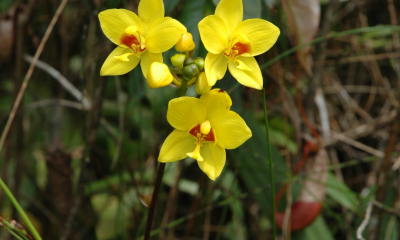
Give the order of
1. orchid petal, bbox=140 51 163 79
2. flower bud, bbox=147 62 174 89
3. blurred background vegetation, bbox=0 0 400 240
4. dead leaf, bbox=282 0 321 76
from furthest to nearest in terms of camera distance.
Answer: blurred background vegetation, bbox=0 0 400 240 < dead leaf, bbox=282 0 321 76 < orchid petal, bbox=140 51 163 79 < flower bud, bbox=147 62 174 89

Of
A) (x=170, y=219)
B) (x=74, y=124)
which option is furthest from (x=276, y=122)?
(x=74, y=124)

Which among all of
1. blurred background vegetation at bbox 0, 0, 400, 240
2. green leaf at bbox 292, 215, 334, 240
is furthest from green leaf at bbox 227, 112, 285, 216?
green leaf at bbox 292, 215, 334, 240

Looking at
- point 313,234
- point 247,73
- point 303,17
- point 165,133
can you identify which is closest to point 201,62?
point 247,73

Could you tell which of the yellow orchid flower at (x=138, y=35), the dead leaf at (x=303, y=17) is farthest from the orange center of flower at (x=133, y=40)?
the dead leaf at (x=303, y=17)

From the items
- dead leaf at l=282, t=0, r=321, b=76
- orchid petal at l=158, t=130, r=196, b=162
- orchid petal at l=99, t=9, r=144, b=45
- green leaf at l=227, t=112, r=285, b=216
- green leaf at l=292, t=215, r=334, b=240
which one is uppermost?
orchid petal at l=99, t=9, r=144, b=45

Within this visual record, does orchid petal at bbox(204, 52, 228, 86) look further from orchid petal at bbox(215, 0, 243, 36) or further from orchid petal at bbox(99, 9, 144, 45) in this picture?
orchid petal at bbox(99, 9, 144, 45)

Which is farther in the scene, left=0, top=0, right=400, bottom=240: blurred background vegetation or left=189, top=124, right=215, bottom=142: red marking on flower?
left=0, top=0, right=400, bottom=240: blurred background vegetation
